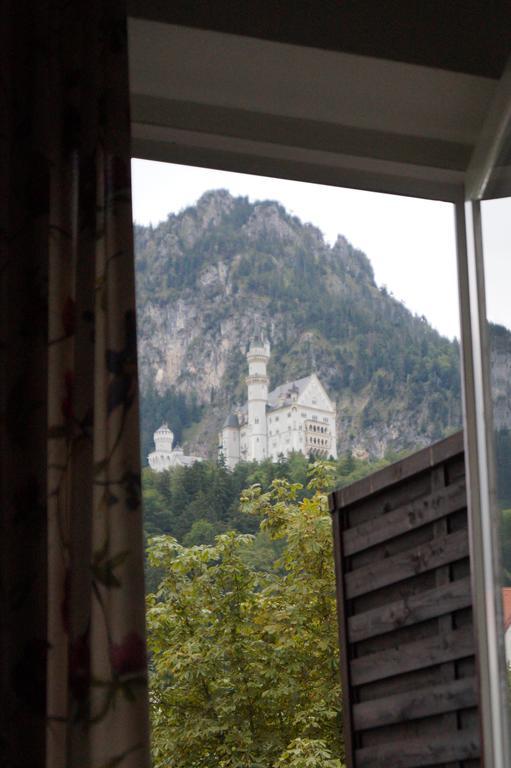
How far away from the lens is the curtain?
103 centimetres

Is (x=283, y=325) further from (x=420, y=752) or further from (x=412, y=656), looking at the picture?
(x=420, y=752)

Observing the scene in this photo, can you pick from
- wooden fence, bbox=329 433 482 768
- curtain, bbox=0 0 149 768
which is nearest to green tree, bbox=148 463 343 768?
wooden fence, bbox=329 433 482 768

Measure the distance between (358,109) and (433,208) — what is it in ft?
4.58

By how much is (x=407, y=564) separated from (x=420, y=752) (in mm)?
447

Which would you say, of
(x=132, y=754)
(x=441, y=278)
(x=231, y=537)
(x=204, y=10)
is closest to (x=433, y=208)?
(x=441, y=278)

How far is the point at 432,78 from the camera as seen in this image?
145 cm

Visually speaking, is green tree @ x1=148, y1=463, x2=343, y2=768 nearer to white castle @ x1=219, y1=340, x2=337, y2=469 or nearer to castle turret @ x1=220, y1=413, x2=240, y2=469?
white castle @ x1=219, y1=340, x2=337, y2=469

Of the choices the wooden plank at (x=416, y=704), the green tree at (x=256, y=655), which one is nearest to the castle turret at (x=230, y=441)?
the green tree at (x=256, y=655)

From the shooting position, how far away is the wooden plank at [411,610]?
2.15 metres

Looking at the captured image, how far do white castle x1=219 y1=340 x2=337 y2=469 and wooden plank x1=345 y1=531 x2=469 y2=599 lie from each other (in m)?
0.35

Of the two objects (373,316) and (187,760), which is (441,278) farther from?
(187,760)

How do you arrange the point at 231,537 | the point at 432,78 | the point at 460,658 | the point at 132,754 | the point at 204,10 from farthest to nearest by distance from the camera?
the point at 231,537 < the point at 460,658 < the point at 432,78 < the point at 204,10 < the point at 132,754

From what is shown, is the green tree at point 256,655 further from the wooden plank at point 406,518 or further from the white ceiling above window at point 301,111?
the white ceiling above window at point 301,111

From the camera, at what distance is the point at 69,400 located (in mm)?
1102
